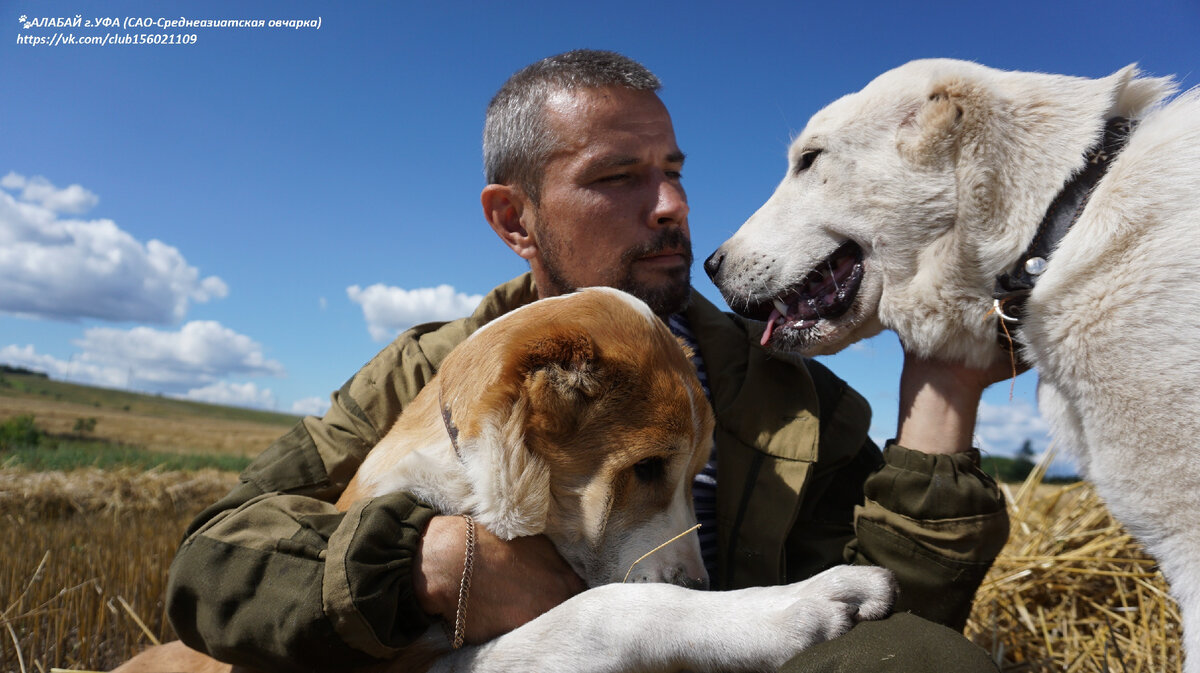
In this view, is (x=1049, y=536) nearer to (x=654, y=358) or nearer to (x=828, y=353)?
(x=828, y=353)

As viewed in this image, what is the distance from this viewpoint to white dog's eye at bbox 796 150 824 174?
3665 mm

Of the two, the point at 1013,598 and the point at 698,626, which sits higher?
the point at 698,626

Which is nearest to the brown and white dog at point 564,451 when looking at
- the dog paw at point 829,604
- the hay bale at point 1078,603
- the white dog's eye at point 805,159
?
the dog paw at point 829,604

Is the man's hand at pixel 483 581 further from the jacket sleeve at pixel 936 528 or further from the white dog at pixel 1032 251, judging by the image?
the white dog at pixel 1032 251

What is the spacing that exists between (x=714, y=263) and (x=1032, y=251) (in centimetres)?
144

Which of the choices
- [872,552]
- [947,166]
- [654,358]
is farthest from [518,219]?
[872,552]

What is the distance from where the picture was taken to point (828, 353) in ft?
12.0

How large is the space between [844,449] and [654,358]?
4.49ft

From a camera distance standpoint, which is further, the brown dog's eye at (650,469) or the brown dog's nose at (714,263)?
the brown dog's nose at (714,263)

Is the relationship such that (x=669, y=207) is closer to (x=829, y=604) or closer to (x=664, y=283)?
(x=664, y=283)

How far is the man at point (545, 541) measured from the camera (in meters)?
2.52

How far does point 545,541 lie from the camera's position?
2.90 metres

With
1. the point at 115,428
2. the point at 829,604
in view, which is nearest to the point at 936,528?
the point at 829,604

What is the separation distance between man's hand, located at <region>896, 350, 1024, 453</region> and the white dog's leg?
3.12 ft
